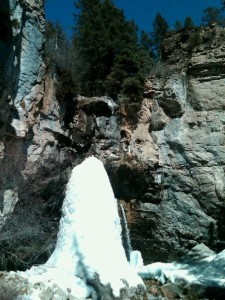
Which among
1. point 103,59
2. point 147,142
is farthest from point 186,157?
point 103,59

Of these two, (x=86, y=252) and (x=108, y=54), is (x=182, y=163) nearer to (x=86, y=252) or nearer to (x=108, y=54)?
(x=108, y=54)

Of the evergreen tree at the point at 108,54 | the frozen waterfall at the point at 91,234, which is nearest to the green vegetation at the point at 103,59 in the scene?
the evergreen tree at the point at 108,54

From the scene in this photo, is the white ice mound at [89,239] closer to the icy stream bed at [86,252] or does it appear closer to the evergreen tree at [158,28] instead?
the icy stream bed at [86,252]

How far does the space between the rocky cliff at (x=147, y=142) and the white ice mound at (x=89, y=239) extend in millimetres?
3848

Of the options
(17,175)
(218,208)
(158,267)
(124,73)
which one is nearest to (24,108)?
(17,175)

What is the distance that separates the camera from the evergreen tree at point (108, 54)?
18.7 m

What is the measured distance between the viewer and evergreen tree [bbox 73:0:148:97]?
18734 mm

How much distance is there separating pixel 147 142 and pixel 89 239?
307 inches

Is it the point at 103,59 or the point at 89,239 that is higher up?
the point at 103,59

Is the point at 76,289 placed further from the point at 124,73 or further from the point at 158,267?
the point at 124,73

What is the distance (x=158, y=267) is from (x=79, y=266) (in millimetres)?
4870

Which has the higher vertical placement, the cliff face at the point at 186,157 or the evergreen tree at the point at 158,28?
the evergreen tree at the point at 158,28

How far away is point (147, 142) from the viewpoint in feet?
57.6

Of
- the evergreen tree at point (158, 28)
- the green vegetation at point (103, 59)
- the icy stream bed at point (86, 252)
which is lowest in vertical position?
the icy stream bed at point (86, 252)
